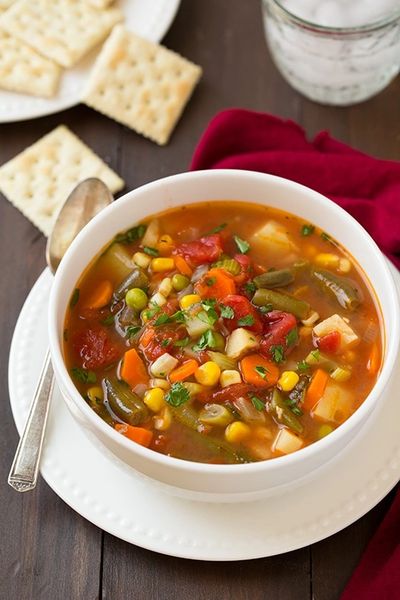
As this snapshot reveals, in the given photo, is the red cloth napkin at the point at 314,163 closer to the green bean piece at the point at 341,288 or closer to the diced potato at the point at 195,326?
the green bean piece at the point at 341,288

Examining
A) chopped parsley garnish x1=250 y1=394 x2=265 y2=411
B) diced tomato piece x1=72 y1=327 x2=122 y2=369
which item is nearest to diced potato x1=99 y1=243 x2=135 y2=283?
diced tomato piece x1=72 y1=327 x2=122 y2=369

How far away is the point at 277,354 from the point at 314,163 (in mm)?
1181

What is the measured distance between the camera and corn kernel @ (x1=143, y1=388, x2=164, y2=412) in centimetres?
283

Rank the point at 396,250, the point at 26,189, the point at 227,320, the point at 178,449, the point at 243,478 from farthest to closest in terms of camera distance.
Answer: the point at 26,189 → the point at 396,250 → the point at 227,320 → the point at 178,449 → the point at 243,478

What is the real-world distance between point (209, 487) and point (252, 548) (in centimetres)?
30

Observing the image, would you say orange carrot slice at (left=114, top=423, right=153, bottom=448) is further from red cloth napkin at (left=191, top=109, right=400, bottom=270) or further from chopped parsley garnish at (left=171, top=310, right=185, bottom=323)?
red cloth napkin at (left=191, top=109, right=400, bottom=270)

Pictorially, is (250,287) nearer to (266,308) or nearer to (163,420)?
(266,308)

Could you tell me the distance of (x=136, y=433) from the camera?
2.78 m

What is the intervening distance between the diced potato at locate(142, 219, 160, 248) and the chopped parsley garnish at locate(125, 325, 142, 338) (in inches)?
14.4

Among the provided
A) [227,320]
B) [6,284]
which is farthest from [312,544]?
[6,284]

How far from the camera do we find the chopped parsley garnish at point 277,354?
9.64 ft

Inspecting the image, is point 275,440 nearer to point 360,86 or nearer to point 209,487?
point 209,487

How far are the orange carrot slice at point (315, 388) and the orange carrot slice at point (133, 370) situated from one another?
56cm

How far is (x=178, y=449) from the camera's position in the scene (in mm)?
2793
